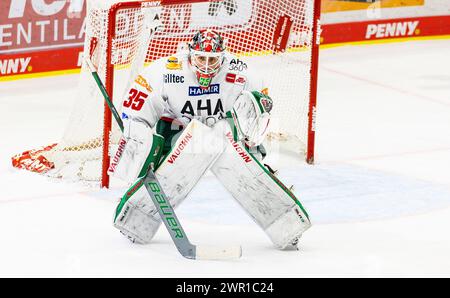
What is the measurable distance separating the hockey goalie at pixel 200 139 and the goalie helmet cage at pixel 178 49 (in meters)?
1.35

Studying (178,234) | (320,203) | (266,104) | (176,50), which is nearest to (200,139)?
(266,104)

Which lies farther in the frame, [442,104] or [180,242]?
[442,104]

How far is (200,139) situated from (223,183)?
33cm

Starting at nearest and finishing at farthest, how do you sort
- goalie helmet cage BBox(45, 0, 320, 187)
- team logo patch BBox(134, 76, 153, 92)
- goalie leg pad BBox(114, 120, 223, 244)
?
goalie leg pad BBox(114, 120, 223, 244) → team logo patch BBox(134, 76, 153, 92) → goalie helmet cage BBox(45, 0, 320, 187)

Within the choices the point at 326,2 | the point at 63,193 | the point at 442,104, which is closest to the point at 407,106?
the point at 442,104

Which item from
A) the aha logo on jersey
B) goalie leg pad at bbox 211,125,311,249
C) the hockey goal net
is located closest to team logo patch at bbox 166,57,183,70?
the aha logo on jersey

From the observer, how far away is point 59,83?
466 inches

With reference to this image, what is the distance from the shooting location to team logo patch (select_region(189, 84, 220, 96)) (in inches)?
300

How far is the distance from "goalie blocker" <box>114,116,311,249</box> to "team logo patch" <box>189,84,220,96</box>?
210 mm

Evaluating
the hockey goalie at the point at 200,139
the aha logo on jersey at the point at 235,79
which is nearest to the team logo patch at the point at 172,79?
the hockey goalie at the point at 200,139

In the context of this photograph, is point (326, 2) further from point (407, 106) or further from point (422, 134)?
point (422, 134)

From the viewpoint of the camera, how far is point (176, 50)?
970 cm

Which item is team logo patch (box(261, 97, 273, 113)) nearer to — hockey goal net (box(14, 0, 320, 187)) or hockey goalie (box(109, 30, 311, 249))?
hockey goalie (box(109, 30, 311, 249))

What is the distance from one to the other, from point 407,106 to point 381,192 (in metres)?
2.65
